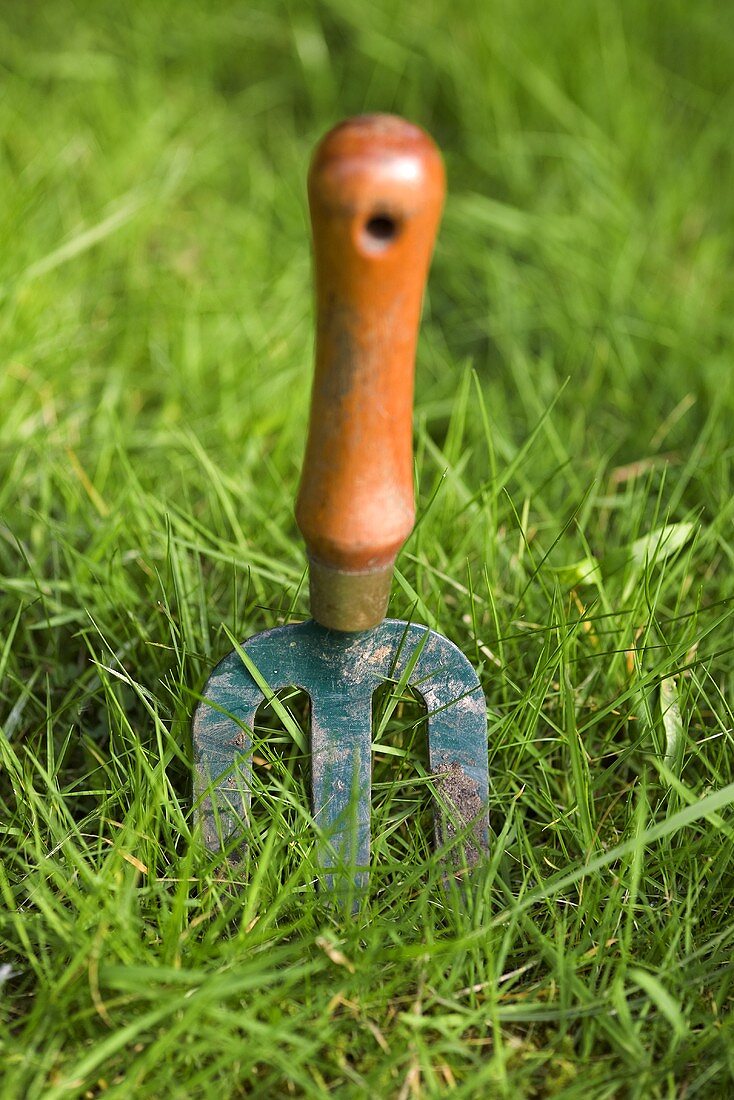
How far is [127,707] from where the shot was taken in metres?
1.26

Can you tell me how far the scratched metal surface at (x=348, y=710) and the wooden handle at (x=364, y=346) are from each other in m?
0.09

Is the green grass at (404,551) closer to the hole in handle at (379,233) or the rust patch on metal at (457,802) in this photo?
the rust patch on metal at (457,802)

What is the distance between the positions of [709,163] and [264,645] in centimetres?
155

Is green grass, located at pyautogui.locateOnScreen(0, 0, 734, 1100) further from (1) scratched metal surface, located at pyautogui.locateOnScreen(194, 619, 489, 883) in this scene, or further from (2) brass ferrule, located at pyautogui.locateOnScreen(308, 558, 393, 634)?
(2) brass ferrule, located at pyautogui.locateOnScreen(308, 558, 393, 634)

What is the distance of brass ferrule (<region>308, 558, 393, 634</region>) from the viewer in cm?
102

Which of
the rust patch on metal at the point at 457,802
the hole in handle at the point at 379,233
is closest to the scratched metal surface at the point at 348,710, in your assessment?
the rust patch on metal at the point at 457,802

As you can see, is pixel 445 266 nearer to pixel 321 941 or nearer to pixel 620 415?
pixel 620 415

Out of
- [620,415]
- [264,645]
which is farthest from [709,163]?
[264,645]

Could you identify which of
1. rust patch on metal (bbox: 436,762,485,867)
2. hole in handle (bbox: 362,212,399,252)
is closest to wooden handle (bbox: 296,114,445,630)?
hole in handle (bbox: 362,212,399,252)

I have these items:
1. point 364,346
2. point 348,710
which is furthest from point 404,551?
point 364,346

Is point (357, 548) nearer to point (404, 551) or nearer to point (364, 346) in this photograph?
point (364, 346)

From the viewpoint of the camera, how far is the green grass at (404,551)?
987 millimetres

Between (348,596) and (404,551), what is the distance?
26cm

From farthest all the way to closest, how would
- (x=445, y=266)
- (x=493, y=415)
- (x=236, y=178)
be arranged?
(x=236, y=178), (x=445, y=266), (x=493, y=415)
